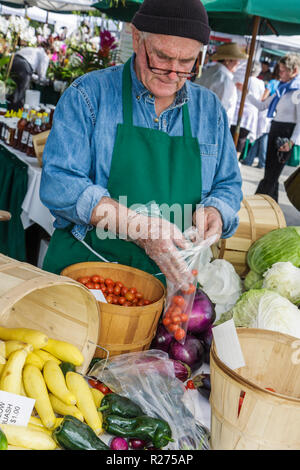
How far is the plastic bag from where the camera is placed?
1.43 metres

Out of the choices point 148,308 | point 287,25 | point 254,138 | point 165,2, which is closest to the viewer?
point 148,308

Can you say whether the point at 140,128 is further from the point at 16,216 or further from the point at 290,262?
the point at 16,216

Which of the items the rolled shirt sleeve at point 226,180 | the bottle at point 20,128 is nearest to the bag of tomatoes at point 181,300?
the rolled shirt sleeve at point 226,180

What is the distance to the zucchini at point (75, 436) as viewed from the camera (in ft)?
4.12

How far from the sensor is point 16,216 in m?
4.09

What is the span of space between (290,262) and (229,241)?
21.3 inches

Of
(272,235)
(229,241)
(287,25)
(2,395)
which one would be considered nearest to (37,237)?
(229,241)

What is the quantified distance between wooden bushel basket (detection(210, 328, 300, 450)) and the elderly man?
407 millimetres

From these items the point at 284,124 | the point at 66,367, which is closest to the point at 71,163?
the point at 66,367

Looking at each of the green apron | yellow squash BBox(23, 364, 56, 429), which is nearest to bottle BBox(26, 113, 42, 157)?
the green apron

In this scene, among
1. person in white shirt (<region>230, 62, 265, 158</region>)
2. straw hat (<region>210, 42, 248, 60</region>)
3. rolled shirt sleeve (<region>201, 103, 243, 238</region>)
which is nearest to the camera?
rolled shirt sleeve (<region>201, 103, 243, 238</region>)

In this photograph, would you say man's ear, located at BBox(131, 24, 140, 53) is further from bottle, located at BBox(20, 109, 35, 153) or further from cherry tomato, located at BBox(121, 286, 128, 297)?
bottle, located at BBox(20, 109, 35, 153)

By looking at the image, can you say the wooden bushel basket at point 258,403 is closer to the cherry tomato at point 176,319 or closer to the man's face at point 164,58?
the cherry tomato at point 176,319

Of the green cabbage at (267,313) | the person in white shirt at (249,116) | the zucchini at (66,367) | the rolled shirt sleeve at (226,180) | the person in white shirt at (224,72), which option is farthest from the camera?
the person in white shirt at (249,116)
